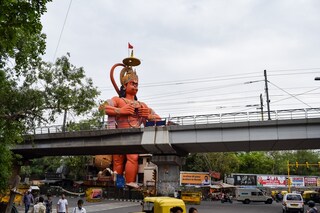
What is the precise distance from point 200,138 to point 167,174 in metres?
5.46

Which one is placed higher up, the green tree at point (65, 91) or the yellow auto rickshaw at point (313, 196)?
the green tree at point (65, 91)

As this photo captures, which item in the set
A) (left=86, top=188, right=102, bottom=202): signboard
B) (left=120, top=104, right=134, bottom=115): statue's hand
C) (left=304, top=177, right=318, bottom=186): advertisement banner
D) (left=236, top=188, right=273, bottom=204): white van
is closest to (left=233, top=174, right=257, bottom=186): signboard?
(left=304, top=177, right=318, bottom=186): advertisement banner

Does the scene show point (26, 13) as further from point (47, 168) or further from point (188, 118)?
point (47, 168)

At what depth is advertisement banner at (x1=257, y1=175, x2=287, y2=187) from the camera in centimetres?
5531

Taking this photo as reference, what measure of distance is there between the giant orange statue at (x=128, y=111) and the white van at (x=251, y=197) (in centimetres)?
1303

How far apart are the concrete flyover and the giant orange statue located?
15.0ft

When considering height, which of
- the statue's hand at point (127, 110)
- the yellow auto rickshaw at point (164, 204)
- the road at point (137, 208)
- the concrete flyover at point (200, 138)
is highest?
the statue's hand at point (127, 110)

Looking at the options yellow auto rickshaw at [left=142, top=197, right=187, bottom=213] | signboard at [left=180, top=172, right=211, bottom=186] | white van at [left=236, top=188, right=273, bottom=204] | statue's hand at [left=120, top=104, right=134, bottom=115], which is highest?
statue's hand at [left=120, top=104, right=134, bottom=115]

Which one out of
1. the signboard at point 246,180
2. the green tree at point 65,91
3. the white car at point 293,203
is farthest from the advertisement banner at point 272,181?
the green tree at point 65,91

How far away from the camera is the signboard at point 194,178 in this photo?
47281mm

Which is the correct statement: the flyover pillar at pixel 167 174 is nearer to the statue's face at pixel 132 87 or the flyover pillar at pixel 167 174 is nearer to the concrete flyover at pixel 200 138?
A: the concrete flyover at pixel 200 138

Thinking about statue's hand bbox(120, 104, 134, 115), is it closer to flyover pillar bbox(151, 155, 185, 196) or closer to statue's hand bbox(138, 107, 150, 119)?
statue's hand bbox(138, 107, 150, 119)

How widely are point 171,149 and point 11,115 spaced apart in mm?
17698

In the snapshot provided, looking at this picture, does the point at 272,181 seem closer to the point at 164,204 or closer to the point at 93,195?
the point at 93,195
